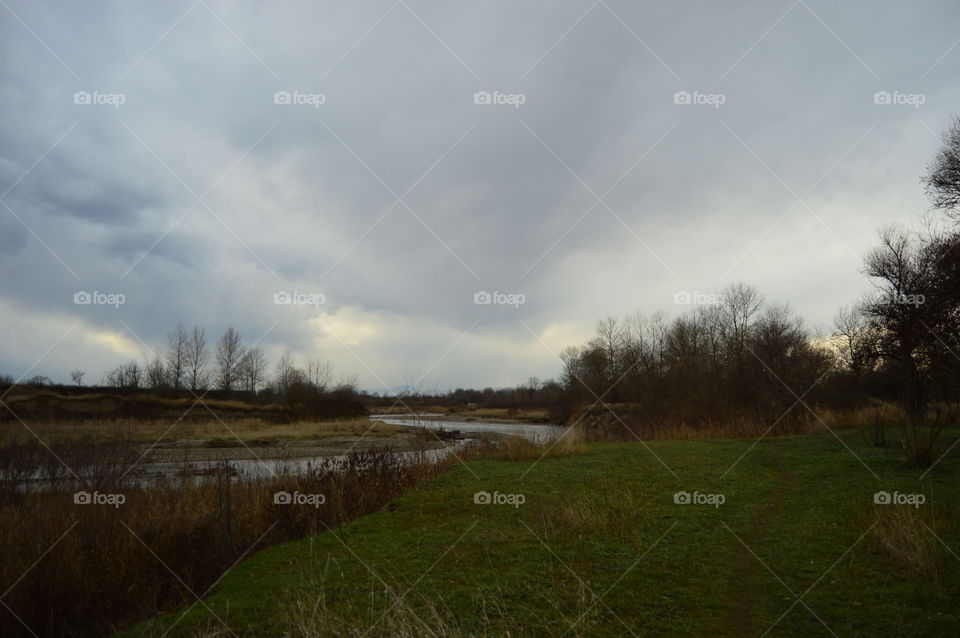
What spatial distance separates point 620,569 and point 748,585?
141 centimetres

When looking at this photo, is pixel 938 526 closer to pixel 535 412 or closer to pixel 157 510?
pixel 157 510

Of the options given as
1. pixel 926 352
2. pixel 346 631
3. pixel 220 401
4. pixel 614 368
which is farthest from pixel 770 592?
pixel 220 401

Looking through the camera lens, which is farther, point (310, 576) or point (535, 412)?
point (535, 412)

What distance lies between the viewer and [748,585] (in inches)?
233

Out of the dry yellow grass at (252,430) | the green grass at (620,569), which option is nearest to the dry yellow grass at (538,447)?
the green grass at (620,569)

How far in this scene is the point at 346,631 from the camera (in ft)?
16.6

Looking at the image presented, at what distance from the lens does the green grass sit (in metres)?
5.07

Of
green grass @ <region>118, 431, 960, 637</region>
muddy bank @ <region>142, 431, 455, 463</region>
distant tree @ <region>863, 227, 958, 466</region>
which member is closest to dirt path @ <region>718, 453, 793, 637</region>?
green grass @ <region>118, 431, 960, 637</region>

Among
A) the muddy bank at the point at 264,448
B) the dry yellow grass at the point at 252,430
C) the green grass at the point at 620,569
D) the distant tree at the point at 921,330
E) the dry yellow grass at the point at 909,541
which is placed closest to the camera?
the green grass at the point at 620,569

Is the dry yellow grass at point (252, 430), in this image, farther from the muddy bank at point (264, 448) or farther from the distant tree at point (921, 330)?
the distant tree at point (921, 330)

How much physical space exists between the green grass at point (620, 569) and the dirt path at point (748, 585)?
24 millimetres

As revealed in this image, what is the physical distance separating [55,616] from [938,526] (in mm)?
11761

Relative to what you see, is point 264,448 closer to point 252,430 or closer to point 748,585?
point 252,430

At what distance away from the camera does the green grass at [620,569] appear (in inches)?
200
